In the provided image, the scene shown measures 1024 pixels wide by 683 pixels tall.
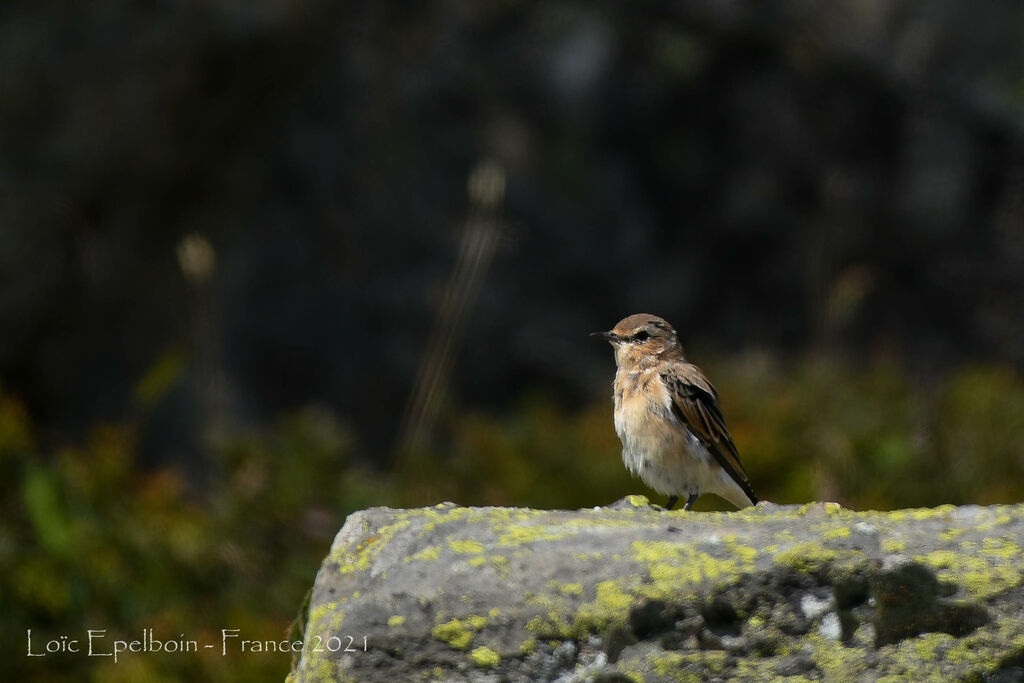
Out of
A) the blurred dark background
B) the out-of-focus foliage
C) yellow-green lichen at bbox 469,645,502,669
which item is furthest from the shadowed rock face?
the blurred dark background

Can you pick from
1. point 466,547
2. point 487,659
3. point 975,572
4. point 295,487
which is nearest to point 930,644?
point 975,572

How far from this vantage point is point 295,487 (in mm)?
8258

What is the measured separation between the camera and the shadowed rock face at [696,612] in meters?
3.55

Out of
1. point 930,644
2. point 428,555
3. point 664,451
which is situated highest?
point 664,451

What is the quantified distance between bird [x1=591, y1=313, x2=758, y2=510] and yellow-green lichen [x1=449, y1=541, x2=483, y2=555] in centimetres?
242

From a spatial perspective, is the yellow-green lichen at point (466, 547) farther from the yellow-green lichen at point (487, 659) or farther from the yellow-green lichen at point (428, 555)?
the yellow-green lichen at point (487, 659)

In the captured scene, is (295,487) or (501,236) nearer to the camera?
(295,487)

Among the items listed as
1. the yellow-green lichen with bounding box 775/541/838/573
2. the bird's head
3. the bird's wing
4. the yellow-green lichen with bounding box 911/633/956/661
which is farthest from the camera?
A: the bird's head

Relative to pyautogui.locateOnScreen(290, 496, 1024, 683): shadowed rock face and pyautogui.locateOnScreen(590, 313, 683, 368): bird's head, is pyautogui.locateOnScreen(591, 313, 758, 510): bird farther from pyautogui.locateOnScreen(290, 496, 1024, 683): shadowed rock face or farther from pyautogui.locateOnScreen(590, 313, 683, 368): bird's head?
pyautogui.locateOnScreen(290, 496, 1024, 683): shadowed rock face

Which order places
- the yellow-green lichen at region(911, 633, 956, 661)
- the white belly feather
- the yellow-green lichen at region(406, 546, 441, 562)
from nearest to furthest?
the yellow-green lichen at region(911, 633, 956, 661) → the yellow-green lichen at region(406, 546, 441, 562) → the white belly feather

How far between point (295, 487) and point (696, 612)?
5.01 meters

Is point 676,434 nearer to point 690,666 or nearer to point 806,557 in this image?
point 806,557

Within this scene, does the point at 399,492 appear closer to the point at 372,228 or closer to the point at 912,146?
the point at 372,228

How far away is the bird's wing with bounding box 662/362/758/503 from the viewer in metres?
6.24
